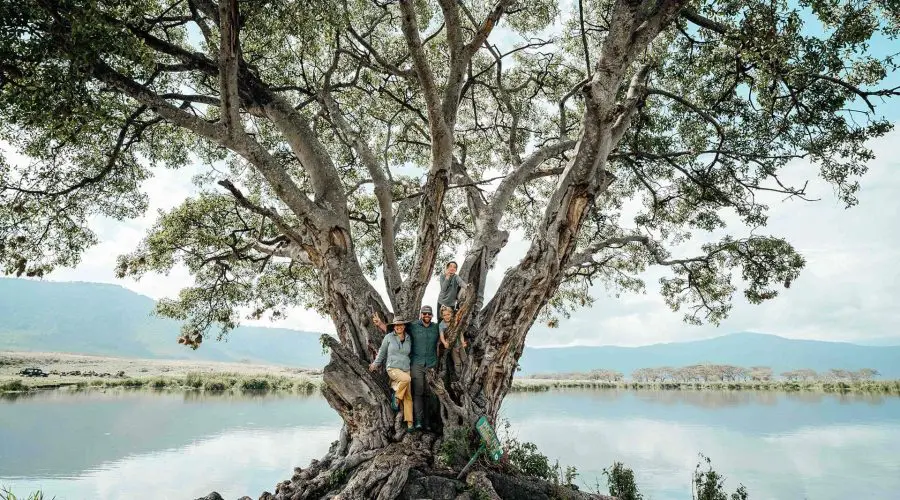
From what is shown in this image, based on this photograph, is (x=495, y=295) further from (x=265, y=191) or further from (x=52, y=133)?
(x=265, y=191)

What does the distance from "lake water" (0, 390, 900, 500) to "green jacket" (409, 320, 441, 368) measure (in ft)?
11.7

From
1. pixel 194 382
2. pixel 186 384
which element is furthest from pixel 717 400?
pixel 186 384

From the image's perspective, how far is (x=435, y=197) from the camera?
6.26 m

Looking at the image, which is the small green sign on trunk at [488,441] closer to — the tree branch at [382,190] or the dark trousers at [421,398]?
the dark trousers at [421,398]

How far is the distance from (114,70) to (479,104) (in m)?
7.32

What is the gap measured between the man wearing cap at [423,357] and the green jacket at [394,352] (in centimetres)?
15

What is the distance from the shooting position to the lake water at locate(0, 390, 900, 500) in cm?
1053

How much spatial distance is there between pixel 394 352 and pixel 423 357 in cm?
39

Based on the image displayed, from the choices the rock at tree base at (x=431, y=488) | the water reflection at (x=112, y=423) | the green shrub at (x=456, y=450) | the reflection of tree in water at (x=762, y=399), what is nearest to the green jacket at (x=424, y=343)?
the green shrub at (x=456, y=450)

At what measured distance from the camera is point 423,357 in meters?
6.11

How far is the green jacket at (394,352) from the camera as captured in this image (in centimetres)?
589

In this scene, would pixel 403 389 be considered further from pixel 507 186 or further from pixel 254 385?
pixel 254 385

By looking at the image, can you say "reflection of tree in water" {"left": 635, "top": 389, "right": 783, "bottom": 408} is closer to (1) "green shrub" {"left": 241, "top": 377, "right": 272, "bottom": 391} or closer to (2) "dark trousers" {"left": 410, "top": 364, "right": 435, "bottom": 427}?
(1) "green shrub" {"left": 241, "top": 377, "right": 272, "bottom": 391}

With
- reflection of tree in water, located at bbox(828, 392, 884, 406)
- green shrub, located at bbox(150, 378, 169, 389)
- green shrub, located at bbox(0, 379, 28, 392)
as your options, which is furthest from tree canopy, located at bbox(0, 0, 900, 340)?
reflection of tree in water, located at bbox(828, 392, 884, 406)
